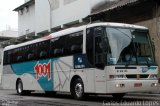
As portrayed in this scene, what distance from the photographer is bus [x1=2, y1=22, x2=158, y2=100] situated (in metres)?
15.9

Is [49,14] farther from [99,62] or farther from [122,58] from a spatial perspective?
[122,58]

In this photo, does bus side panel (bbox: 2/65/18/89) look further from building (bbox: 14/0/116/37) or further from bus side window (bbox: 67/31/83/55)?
building (bbox: 14/0/116/37)

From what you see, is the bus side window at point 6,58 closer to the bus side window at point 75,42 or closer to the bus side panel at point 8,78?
the bus side panel at point 8,78

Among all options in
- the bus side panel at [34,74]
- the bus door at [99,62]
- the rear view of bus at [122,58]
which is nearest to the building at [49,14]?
the bus side panel at [34,74]

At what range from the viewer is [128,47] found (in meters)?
16.4

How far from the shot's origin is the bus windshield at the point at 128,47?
16.0m

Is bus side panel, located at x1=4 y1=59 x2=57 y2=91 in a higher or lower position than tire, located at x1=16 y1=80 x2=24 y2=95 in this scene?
higher

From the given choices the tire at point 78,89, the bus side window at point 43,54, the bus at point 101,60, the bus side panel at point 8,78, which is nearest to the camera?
the bus at point 101,60

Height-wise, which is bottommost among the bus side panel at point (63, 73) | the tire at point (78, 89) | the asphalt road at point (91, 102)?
the asphalt road at point (91, 102)

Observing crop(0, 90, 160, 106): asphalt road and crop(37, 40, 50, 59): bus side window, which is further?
crop(37, 40, 50, 59): bus side window

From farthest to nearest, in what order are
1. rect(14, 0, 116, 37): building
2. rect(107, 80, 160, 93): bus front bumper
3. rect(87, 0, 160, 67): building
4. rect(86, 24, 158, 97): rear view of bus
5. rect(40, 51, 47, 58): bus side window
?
rect(14, 0, 116, 37): building, rect(87, 0, 160, 67): building, rect(40, 51, 47, 58): bus side window, rect(86, 24, 158, 97): rear view of bus, rect(107, 80, 160, 93): bus front bumper

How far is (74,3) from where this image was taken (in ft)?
120

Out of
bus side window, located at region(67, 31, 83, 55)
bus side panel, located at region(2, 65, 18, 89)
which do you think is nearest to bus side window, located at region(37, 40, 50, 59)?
bus side window, located at region(67, 31, 83, 55)

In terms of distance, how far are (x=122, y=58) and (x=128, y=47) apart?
0.57 meters
